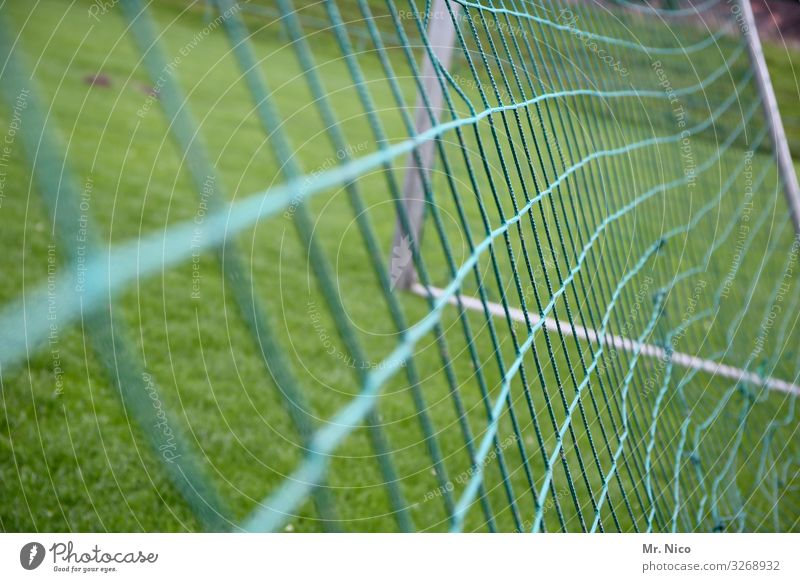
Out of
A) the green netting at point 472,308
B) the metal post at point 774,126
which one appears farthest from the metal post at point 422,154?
A: the metal post at point 774,126

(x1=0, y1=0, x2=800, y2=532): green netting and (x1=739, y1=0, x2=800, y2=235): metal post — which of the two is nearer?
(x1=0, y1=0, x2=800, y2=532): green netting

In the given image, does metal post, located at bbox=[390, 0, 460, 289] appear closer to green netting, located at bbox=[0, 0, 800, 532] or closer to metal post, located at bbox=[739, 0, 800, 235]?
green netting, located at bbox=[0, 0, 800, 532]

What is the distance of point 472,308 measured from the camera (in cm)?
206

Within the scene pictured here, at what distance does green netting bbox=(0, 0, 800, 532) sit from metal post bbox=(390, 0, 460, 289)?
0.03 ft

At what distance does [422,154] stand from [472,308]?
44 cm

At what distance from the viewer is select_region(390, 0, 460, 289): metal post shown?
1743 mm

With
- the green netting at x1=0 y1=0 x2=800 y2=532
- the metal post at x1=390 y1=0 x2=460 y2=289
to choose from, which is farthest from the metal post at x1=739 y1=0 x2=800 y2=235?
the metal post at x1=390 y1=0 x2=460 y2=289

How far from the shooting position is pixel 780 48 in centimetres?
577

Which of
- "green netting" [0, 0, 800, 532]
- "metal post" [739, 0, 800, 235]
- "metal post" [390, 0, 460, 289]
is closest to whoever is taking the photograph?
"green netting" [0, 0, 800, 532]

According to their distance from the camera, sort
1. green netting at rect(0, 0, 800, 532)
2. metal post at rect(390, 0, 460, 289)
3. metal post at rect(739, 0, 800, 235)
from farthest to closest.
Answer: metal post at rect(739, 0, 800, 235) < metal post at rect(390, 0, 460, 289) < green netting at rect(0, 0, 800, 532)
